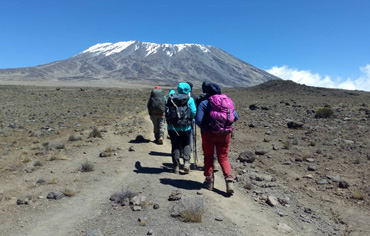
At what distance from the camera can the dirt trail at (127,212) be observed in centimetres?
405

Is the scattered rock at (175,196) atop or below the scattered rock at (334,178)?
atop

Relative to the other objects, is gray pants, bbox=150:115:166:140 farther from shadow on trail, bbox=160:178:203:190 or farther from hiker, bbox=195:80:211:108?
shadow on trail, bbox=160:178:203:190

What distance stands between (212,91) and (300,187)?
3.07 metres

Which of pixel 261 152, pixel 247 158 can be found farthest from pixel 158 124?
pixel 261 152

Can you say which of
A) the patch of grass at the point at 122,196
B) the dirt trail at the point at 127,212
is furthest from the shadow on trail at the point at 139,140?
the patch of grass at the point at 122,196

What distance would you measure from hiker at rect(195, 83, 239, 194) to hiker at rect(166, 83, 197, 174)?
0.81m

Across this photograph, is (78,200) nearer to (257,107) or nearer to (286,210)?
(286,210)

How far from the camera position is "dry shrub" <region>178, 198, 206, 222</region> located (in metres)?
4.12

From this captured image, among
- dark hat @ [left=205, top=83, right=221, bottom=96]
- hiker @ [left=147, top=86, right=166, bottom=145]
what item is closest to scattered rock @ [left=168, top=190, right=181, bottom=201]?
dark hat @ [left=205, top=83, right=221, bottom=96]

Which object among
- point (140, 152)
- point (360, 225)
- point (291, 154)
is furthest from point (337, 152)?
point (140, 152)

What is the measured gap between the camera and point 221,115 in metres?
4.97

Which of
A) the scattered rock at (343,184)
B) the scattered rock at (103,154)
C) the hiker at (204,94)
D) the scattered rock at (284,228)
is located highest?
the hiker at (204,94)

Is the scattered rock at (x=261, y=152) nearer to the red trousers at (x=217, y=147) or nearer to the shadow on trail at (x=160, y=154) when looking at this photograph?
the shadow on trail at (x=160, y=154)

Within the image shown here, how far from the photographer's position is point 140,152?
838cm
